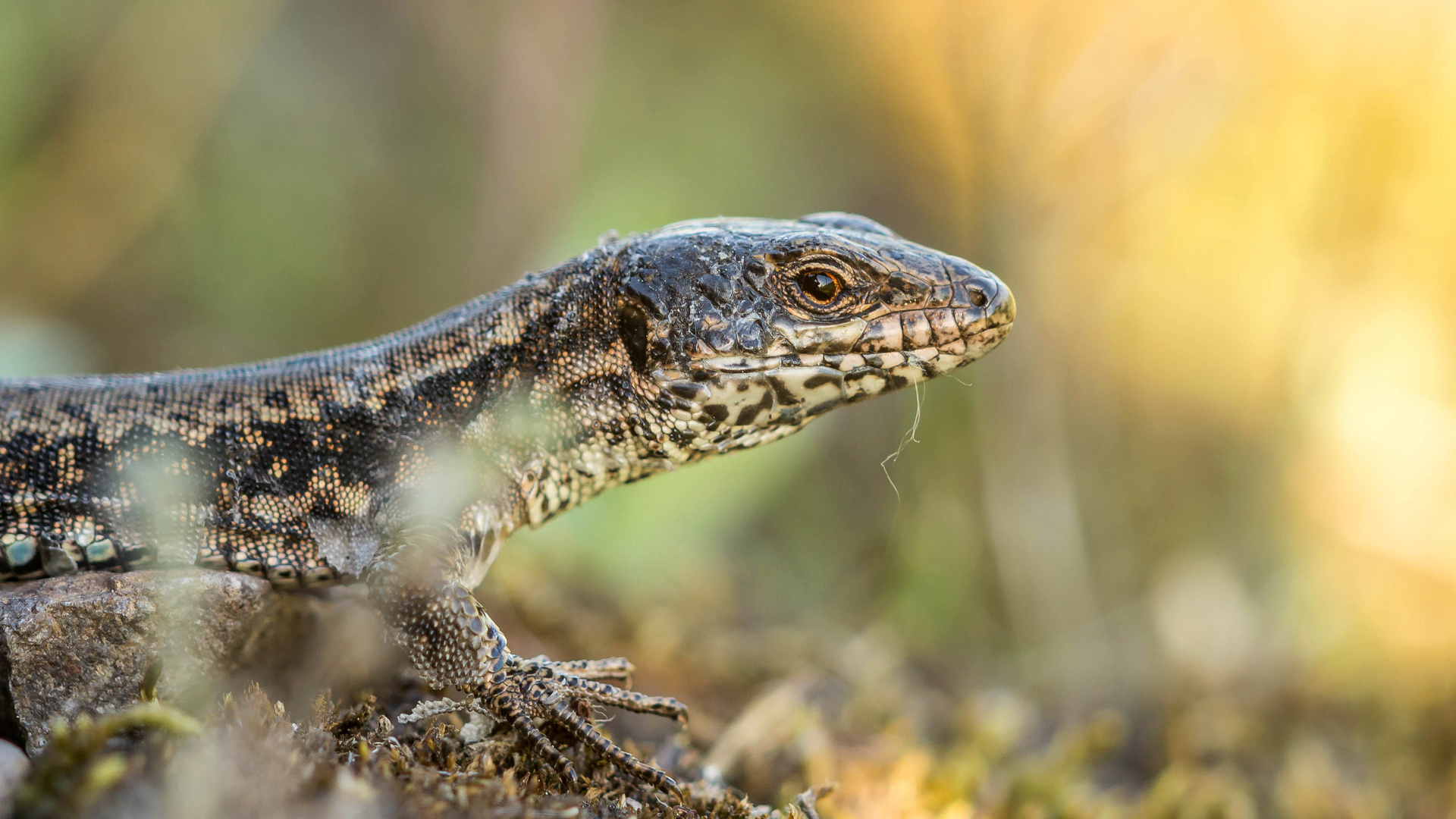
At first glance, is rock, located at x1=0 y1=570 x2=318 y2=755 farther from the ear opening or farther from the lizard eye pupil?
the lizard eye pupil

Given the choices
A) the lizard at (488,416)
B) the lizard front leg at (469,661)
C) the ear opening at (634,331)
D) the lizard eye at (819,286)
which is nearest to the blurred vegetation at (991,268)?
the lizard at (488,416)

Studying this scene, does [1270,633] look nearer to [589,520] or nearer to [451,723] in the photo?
[589,520]

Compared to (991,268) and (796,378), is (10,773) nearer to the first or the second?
(796,378)

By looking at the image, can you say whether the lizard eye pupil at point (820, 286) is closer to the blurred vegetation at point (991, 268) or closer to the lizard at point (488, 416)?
Answer: the lizard at point (488, 416)

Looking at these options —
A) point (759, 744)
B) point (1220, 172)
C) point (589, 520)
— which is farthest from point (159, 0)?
point (1220, 172)

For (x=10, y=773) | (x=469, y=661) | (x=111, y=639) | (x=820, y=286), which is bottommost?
(x=10, y=773)

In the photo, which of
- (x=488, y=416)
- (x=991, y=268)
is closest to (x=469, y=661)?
(x=488, y=416)
